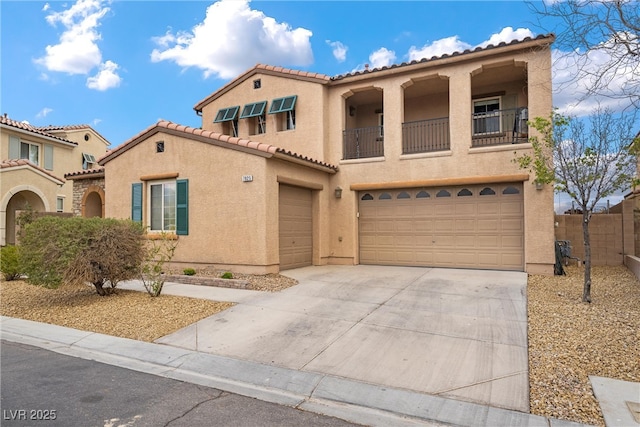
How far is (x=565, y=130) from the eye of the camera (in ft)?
27.3

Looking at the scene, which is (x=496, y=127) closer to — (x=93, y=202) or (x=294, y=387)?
(x=294, y=387)

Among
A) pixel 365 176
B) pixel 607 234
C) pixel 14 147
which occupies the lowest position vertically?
pixel 607 234

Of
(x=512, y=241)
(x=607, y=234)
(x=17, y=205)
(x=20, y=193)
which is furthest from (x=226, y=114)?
(x=607, y=234)

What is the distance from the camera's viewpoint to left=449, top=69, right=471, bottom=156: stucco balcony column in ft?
39.7

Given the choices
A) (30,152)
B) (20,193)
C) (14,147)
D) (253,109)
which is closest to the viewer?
(253,109)

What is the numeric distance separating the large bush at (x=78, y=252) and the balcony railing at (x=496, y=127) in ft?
34.1

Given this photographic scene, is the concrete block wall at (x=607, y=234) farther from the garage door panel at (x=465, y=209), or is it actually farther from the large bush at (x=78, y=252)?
the large bush at (x=78, y=252)

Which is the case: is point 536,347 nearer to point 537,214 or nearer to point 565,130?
point 565,130

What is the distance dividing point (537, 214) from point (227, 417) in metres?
10.3

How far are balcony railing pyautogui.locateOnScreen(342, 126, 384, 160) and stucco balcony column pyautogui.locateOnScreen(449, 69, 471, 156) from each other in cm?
275

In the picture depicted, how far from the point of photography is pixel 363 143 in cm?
1465

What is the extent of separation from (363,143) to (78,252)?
9930 mm

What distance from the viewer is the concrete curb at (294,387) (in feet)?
12.5

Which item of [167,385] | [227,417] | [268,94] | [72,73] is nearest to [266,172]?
[268,94]
